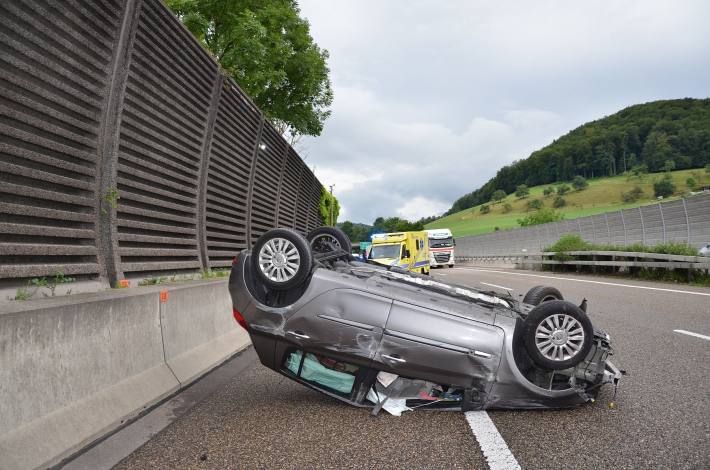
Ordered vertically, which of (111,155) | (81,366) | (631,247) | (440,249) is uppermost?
(111,155)

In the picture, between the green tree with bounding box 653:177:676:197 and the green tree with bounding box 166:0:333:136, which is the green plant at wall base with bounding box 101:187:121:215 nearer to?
the green tree with bounding box 166:0:333:136

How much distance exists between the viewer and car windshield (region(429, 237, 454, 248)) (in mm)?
44406

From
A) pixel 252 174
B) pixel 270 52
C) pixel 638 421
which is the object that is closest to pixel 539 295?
pixel 638 421

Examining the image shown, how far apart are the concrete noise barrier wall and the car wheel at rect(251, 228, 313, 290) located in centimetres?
115

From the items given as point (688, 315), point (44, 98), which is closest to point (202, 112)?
point (44, 98)

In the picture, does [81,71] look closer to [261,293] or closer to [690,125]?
[261,293]

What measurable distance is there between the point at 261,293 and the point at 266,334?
12.8 inches

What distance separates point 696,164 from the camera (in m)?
99.4

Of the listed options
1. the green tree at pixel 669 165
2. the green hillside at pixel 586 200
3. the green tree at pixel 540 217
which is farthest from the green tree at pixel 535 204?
the green tree at pixel 669 165

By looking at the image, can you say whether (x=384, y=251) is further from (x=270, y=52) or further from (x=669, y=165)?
(x=669, y=165)

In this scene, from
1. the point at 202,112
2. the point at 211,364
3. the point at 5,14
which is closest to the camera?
the point at 5,14

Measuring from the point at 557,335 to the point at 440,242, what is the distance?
41.2 meters

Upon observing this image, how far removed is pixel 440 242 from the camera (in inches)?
1758

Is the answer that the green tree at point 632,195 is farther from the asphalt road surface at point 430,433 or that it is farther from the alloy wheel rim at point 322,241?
the alloy wheel rim at point 322,241
